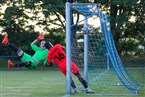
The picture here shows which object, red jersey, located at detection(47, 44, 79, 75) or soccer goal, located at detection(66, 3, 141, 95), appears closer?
red jersey, located at detection(47, 44, 79, 75)

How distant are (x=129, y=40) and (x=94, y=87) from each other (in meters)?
20.7

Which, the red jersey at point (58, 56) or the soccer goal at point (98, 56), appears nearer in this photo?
the red jersey at point (58, 56)

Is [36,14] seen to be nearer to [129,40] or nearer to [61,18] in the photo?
[61,18]

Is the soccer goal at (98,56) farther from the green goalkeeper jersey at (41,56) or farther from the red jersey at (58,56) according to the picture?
the green goalkeeper jersey at (41,56)

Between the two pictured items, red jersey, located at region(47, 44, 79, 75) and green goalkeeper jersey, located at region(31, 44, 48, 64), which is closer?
red jersey, located at region(47, 44, 79, 75)

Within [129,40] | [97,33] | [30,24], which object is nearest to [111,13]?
[129,40]

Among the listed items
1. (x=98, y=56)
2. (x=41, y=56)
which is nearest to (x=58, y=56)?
(x=41, y=56)

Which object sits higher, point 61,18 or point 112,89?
point 61,18

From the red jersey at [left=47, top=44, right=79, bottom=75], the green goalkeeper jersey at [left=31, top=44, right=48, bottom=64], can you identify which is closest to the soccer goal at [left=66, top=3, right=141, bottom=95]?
the red jersey at [left=47, top=44, right=79, bottom=75]

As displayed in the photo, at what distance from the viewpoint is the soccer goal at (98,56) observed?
41.5 ft

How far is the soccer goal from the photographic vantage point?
12.7 metres

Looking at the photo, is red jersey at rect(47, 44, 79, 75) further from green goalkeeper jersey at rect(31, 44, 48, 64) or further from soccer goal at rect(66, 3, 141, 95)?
green goalkeeper jersey at rect(31, 44, 48, 64)

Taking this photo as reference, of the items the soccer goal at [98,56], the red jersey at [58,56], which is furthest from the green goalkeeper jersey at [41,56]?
the soccer goal at [98,56]

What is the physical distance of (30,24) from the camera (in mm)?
33750
